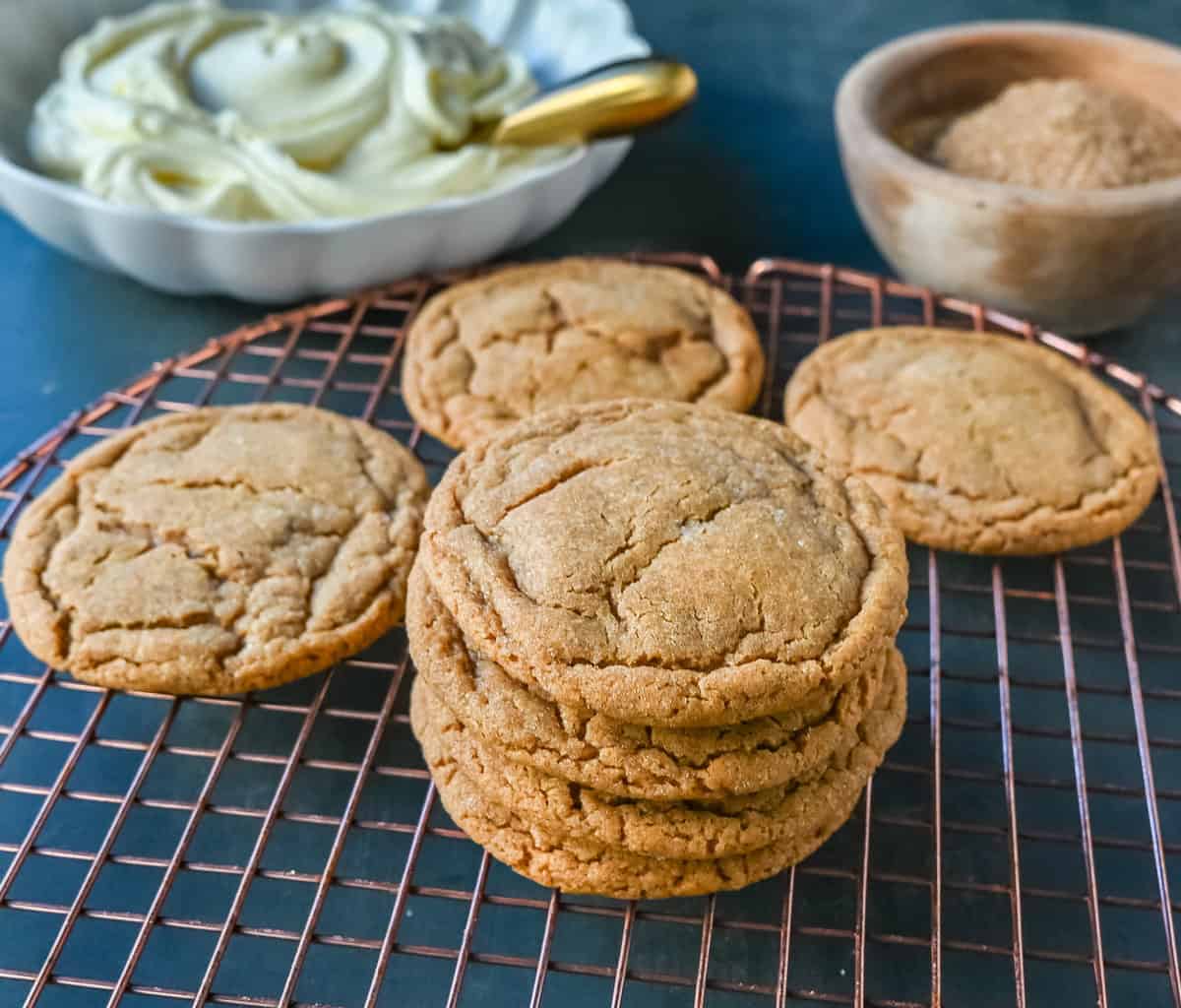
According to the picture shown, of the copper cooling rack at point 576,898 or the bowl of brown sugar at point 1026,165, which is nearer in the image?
the copper cooling rack at point 576,898

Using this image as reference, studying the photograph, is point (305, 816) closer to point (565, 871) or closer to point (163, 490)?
point (565, 871)

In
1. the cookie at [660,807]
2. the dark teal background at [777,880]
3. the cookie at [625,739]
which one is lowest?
the dark teal background at [777,880]

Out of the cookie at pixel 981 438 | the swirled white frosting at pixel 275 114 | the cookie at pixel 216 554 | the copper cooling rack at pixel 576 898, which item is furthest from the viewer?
the swirled white frosting at pixel 275 114

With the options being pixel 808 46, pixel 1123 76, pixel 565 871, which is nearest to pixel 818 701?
pixel 565 871

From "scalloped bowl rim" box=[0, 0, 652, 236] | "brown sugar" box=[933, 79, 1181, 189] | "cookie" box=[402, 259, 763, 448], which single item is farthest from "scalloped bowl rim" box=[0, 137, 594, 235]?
"brown sugar" box=[933, 79, 1181, 189]

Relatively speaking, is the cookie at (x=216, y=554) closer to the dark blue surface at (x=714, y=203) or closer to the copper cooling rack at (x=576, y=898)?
the copper cooling rack at (x=576, y=898)


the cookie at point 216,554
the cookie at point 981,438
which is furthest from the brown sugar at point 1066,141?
the cookie at point 216,554

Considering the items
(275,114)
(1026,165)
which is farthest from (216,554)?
(1026,165)

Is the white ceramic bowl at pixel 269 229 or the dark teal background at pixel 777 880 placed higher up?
the white ceramic bowl at pixel 269 229
